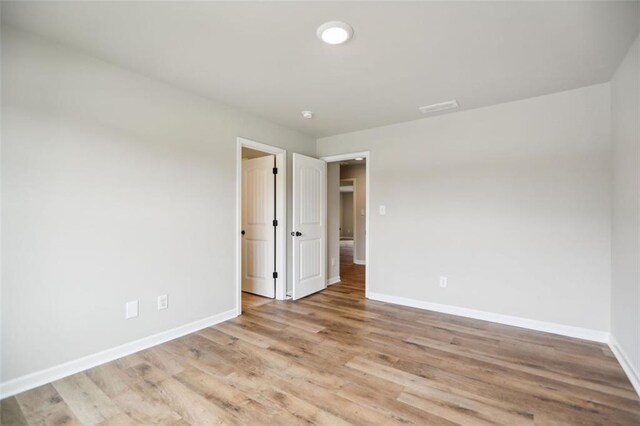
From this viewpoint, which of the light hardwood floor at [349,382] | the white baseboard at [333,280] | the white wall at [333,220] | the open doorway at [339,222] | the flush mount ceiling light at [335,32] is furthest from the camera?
the white wall at [333,220]

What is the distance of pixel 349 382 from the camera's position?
82.4 inches

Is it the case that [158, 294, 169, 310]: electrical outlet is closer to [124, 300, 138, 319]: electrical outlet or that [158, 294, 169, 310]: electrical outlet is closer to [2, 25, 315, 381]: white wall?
[2, 25, 315, 381]: white wall

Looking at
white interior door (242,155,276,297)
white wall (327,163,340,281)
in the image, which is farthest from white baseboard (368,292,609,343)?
white interior door (242,155,276,297)

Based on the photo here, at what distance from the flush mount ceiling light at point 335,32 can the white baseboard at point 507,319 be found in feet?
10.3

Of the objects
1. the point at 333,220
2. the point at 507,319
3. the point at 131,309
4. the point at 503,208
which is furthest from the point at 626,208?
the point at 131,309

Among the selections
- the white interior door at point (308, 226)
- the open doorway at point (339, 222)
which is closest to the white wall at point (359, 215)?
the open doorway at point (339, 222)

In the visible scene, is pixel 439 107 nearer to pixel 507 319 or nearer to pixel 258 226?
pixel 507 319

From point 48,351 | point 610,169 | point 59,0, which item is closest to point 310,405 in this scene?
point 48,351

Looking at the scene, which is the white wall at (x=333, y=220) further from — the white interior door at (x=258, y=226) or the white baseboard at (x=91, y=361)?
the white baseboard at (x=91, y=361)

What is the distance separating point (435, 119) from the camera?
366cm

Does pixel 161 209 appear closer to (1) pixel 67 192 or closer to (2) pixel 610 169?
(1) pixel 67 192

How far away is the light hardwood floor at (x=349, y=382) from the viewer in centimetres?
175

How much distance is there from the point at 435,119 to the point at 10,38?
390 centimetres

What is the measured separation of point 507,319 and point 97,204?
411 cm
